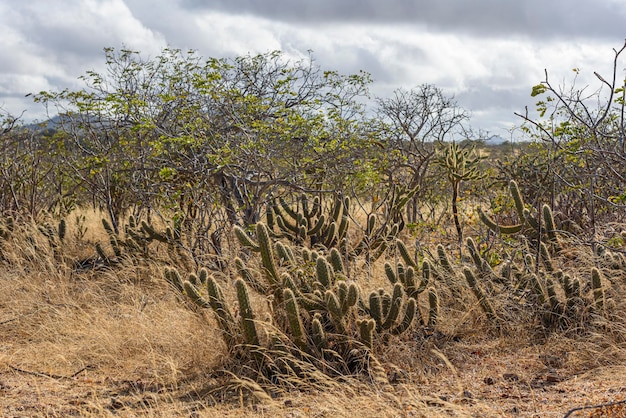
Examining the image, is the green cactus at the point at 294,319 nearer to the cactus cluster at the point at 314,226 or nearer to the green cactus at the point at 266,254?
the green cactus at the point at 266,254

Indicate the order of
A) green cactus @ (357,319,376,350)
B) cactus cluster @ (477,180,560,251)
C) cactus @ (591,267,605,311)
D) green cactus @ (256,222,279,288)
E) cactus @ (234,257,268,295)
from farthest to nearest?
cactus cluster @ (477,180,560,251), cactus @ (234,257,268,295), cactus @ (591,267,605,311), green cactus @ (256,222,279,288), green cactus @ (357,319,376,350)

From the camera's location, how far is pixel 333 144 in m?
8.54

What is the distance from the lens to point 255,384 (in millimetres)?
4543

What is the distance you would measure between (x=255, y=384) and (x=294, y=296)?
2.80 ft

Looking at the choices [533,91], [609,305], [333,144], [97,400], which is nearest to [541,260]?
[609,305]

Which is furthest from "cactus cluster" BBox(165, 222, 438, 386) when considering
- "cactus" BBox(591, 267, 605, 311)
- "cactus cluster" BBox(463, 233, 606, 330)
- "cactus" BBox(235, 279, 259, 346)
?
"cactus" BBox(591, 267, 605, 311)

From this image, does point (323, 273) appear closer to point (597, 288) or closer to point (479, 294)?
point (479, 294)

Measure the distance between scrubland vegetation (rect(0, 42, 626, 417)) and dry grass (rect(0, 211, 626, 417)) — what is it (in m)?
0.02

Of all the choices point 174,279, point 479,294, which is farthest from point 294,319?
point 174,279

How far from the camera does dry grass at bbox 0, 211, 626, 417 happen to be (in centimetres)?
441

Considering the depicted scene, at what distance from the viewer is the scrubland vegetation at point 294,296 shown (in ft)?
15.7

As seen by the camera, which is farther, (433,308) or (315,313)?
(433,308)

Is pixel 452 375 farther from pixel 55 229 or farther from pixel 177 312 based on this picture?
pixel 55 229

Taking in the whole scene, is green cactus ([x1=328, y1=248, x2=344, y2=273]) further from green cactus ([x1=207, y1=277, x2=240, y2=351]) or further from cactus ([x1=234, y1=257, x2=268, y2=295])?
green cactus ([x1=207, y1=277, x2=240, y2=351])
